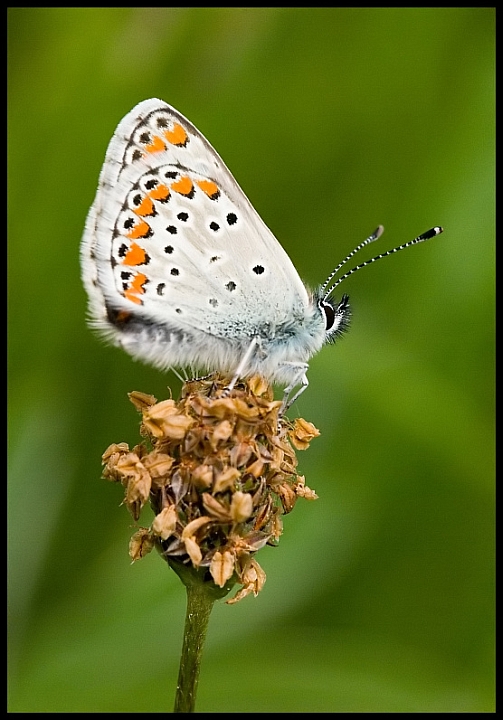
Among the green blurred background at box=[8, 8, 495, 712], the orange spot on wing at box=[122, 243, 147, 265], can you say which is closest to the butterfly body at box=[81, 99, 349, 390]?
the orange spot on wing at box=[122, 243, 147, 265]

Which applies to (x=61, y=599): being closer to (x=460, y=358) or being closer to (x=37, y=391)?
(x=37, y=391)

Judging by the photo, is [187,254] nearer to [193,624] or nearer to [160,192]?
[160,192]

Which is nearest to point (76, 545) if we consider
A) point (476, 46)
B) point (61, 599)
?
point (61, 599)

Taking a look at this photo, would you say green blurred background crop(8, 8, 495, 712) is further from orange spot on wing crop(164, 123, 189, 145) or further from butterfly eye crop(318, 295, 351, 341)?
orange spot on wing crop(164, 123, 189, 145)

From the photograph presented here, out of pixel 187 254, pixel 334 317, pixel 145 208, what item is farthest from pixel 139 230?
pixel 334 317

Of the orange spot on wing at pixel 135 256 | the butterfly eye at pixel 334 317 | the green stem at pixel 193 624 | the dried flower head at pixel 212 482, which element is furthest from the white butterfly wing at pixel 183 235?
the green stem at pixel 193 624

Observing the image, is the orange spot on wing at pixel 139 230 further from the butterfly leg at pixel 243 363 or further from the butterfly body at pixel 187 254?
the butterfly leg at pixel 243 363

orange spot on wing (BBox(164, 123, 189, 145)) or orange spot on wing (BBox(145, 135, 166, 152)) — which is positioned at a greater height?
orange spot on wing (BBox(164, 123, 189, 145))
